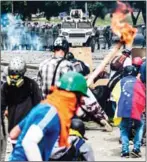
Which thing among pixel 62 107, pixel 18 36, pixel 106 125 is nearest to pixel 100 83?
pixel 106 125

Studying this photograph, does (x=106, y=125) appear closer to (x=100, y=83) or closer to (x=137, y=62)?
(x=137, y=62)

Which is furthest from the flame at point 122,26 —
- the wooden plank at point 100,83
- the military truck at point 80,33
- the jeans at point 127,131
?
the wooden plank at point 100,83

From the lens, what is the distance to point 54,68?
7.97 m

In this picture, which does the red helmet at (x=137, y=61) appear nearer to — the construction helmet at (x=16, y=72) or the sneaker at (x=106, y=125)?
the sneaker at (x=106, y=125)

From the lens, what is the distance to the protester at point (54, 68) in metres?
7.92

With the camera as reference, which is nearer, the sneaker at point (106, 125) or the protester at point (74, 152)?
the protester at point (74, 152)

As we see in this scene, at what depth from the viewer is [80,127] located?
19.4 feet

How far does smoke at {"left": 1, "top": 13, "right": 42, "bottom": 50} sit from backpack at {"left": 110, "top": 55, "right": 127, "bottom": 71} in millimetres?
1093

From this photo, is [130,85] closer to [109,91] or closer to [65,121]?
[109,91]

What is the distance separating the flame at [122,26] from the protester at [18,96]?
56.4 inches

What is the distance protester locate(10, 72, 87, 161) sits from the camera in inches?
183

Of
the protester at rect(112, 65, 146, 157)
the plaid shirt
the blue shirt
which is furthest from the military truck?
the blue shirt

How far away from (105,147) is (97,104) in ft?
2.11

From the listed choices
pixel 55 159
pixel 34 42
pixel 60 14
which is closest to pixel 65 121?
pixel 55 159
